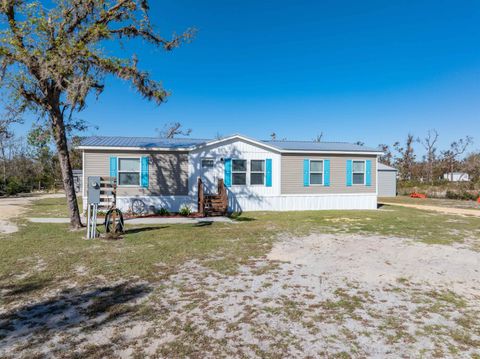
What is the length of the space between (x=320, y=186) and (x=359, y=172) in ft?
8.24

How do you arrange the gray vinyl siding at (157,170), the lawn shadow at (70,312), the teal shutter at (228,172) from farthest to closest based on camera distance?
the teal shutter at (228,172) < the gray vinyl siding at (157,170) < the lawn shadow at (70,312)

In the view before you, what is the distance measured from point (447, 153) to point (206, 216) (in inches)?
1665

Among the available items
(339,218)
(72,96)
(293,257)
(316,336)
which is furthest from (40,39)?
(339,218)

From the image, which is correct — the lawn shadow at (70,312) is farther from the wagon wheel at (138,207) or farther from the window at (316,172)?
the window at (316,172)

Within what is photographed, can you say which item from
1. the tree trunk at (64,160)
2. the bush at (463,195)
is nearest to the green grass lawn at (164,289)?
the tree trunk at (64,160)

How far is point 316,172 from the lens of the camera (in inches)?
625

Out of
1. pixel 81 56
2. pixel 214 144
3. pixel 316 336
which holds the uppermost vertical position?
pixel 81 56

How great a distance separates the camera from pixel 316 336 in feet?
10.5

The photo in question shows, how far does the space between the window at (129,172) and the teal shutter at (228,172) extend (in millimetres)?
4031

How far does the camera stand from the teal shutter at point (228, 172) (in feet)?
47.9

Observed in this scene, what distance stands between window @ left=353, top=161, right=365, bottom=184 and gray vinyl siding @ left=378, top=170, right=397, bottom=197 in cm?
1254

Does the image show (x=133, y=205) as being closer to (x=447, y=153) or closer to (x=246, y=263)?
(x=246, y=263)

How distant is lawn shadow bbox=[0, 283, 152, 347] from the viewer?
3.30 m

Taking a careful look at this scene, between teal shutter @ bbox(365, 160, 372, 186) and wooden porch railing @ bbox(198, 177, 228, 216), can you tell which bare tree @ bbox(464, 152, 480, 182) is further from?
wooden porch railing @ bbox(198, 177, 228, 216)
